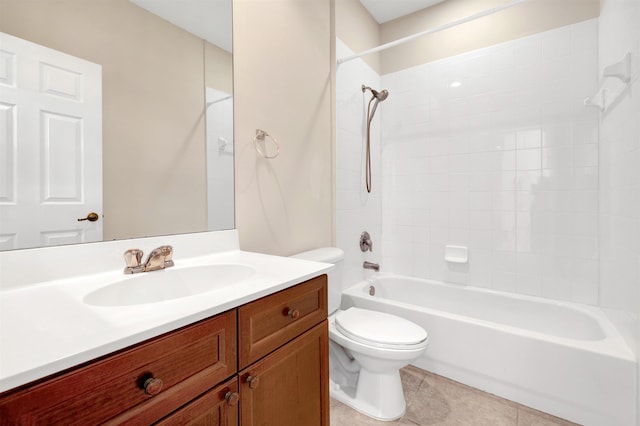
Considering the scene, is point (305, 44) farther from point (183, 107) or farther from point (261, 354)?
point (261, 354)

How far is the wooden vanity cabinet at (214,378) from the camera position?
446 millimetres

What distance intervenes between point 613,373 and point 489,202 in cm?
118

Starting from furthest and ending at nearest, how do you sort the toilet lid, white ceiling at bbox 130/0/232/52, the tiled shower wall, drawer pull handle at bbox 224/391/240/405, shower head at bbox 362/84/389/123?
shower head at bbox 362/84/389/123, the tiled shower wall, the toilet lid, white ceiling at bbox 130/0/232/52, drawer pull handle at bbox 224/391/240/405

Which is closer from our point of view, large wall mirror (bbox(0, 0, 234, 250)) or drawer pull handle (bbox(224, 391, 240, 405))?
drawer pull handle (bbox(224, 391, 240, 405))

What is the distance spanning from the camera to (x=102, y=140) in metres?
0.94

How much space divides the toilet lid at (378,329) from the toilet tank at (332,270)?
9 centimetres

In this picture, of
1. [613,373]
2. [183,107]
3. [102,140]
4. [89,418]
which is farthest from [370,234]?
[89,418]

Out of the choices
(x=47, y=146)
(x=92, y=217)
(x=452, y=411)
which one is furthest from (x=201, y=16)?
(x=452, y=411)

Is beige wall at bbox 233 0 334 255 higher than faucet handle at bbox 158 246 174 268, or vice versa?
beige wall at bbox 233 0 334 255

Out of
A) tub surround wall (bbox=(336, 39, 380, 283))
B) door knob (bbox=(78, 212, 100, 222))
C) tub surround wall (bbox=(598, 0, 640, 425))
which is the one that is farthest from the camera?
tub surround wall (bbox=(336, 39, 380, 283))

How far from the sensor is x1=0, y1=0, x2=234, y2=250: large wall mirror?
0.80 meters

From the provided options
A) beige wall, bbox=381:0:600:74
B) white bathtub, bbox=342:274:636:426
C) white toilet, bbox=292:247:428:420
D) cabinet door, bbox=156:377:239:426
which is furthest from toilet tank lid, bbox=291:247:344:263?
beige wall, bbox=381:0:600:74

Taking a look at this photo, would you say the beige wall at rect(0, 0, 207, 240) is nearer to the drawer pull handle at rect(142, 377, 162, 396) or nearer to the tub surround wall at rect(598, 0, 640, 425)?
the drawer pull handle at rect(142, 377, 162, 396)

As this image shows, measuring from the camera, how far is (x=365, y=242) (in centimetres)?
233
